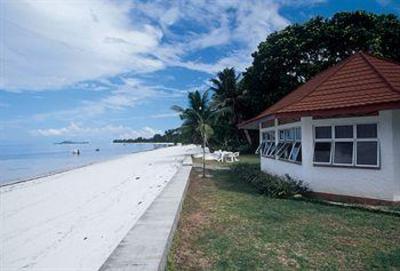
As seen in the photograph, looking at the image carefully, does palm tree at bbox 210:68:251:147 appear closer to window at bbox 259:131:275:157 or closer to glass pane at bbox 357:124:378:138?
window at bbox 259:131:275:157

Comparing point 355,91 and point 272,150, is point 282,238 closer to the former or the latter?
point 355,91

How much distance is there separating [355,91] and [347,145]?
157 centimetres

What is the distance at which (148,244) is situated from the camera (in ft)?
17.0

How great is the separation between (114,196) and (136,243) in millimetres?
8069

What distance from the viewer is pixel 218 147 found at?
3825 centimetres

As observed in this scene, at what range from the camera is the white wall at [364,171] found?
8641mm

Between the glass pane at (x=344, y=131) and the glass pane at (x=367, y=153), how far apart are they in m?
0.34

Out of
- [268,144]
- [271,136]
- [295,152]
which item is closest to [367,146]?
[295,152]

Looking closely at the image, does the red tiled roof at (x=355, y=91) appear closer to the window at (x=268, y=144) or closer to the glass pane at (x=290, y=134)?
the glass pane at (x=290, y=134)

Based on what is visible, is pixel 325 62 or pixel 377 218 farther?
pixel 325 62

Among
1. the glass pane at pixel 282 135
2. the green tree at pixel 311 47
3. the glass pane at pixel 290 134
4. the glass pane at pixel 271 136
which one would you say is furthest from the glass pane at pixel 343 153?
the green tree at pixel 311 47

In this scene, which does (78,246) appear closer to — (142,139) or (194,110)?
(194,110)

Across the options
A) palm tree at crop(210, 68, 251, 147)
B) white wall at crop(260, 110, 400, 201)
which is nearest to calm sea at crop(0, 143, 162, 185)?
palm tree at crop(210, 68, 251, 147)

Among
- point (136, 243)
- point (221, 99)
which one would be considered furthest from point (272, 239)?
point (221, 99)
